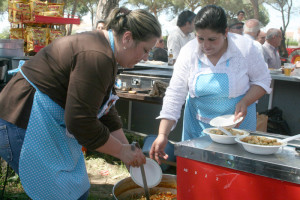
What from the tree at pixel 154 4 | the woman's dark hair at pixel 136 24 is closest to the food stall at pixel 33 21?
the woman's dark hair at pixel 136 24

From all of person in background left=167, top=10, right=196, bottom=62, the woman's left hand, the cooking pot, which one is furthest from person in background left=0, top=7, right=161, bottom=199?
person in background left=167, top=10, right=196, bottom=62

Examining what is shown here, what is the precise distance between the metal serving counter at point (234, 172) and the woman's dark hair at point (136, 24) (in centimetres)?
52

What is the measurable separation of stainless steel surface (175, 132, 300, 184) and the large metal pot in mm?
610

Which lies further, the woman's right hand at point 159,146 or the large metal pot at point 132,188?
the large metal pot at point 132,188

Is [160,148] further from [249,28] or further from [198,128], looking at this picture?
[249,28]

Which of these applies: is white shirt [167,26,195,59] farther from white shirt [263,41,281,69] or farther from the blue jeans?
the blue jeans

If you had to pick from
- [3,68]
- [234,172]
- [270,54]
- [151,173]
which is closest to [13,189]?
[3,68]

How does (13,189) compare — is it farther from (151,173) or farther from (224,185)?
(224,185)

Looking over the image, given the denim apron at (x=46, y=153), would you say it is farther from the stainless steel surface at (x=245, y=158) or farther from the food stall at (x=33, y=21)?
the food stall at (x=33, y=21)

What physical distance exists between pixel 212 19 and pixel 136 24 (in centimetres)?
60

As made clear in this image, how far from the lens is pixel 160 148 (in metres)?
1.74

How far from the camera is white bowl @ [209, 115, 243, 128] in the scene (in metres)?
1.67

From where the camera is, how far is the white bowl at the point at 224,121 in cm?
167

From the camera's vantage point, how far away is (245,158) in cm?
124
